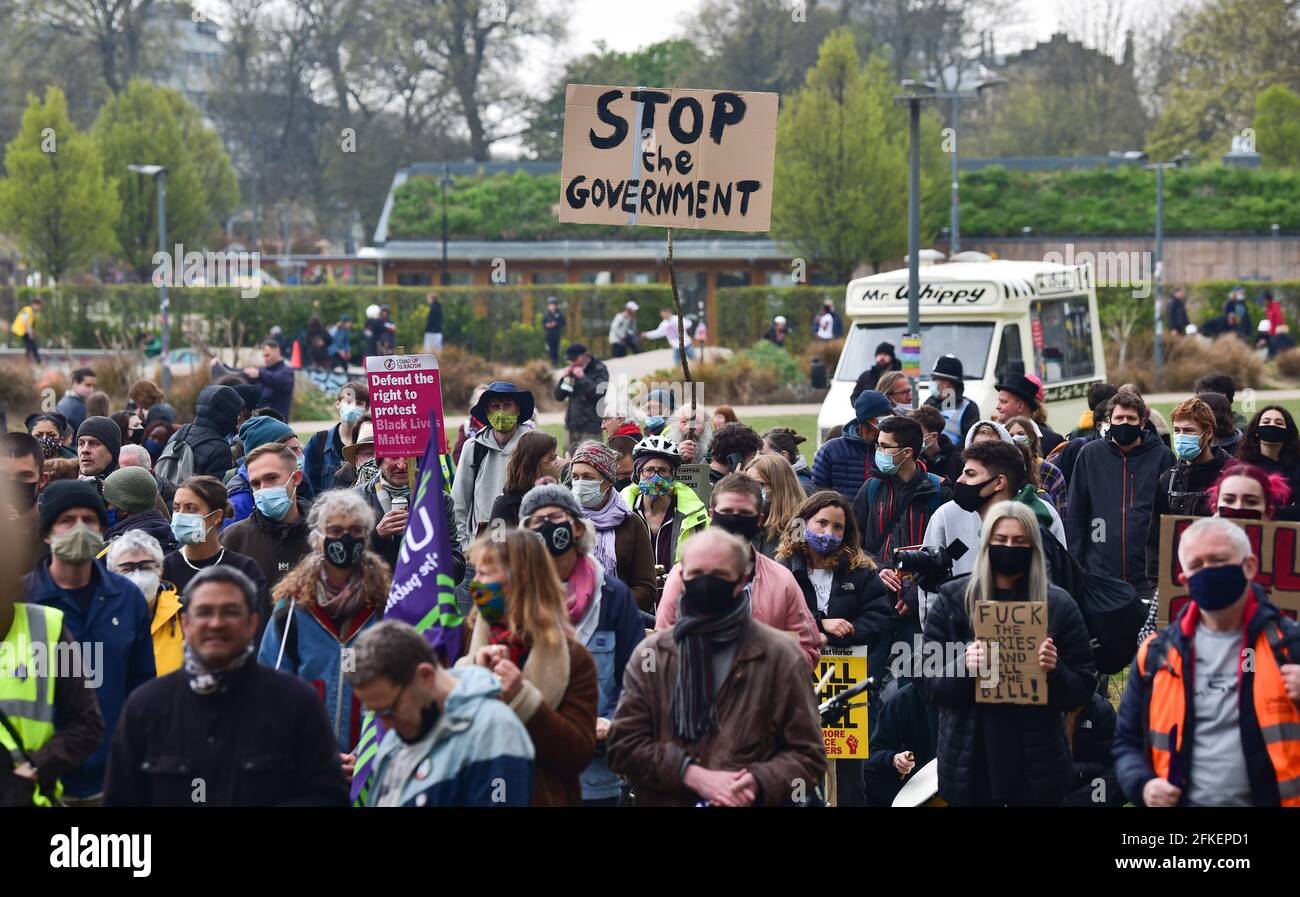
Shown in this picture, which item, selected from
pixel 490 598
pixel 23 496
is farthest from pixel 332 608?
pixel 23 496

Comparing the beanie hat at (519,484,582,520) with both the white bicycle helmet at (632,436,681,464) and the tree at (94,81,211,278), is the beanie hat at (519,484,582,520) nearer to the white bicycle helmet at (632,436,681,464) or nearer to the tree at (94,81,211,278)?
the white bicycle helmet at (632,436,681,464)

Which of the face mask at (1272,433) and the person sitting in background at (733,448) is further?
the person sitting in background at (733,448)

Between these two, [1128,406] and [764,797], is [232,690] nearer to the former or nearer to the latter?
[764,797]

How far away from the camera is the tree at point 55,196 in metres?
47.0

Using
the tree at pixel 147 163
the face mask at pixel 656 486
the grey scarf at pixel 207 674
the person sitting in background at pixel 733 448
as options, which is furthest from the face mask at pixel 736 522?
the tree at pixel 147 163

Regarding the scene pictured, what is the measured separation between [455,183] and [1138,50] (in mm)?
35058

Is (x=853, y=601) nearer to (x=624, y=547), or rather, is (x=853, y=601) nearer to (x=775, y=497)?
(x=775, y=497)

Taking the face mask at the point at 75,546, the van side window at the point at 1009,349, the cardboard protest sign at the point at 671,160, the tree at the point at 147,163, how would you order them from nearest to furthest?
1. the face mask at the point at 75,546
2. the cardboard protest sign at the point at 671,160
3. the van side window at the point at 1009,349
4. the tree at the point at 147,163

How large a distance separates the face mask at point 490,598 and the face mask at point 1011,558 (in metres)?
1.89

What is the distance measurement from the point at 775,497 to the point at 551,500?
2151 mm

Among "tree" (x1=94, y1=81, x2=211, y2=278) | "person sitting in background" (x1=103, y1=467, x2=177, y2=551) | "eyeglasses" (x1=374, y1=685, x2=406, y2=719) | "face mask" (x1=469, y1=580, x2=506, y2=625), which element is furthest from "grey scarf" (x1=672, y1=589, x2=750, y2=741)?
"tree" (x1=94, y1=81, x2=211, y2=278)

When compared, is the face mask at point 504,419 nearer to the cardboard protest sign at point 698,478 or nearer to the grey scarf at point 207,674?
the cardboard protest sign at point 698,478

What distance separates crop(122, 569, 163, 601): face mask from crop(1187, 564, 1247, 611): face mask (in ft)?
12.5

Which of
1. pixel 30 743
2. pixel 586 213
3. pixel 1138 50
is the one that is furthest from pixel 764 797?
pixel 1138 50
